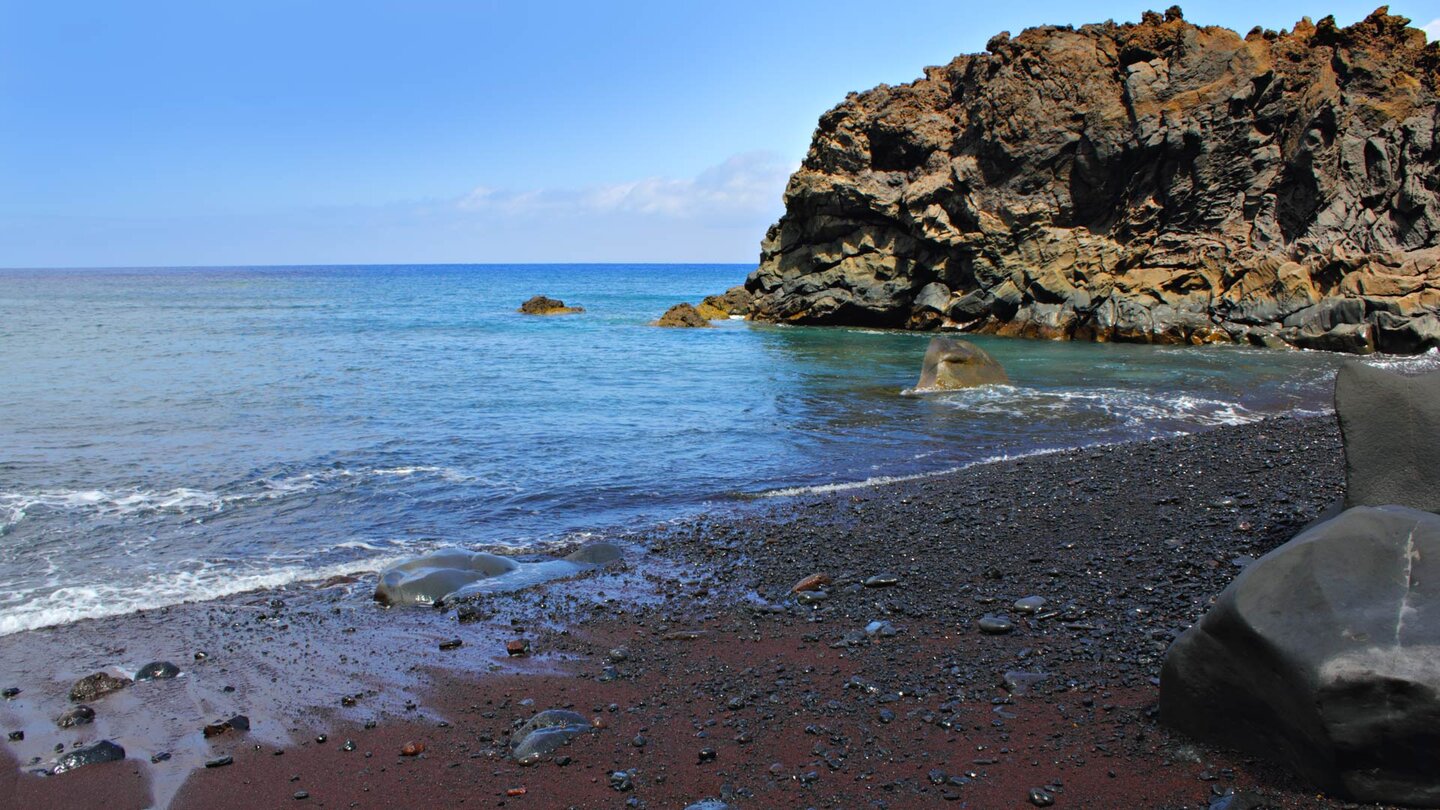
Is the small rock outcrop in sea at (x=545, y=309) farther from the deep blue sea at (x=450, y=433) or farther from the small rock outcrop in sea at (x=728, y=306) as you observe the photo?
the deep blue sea at (x=450, y=433)

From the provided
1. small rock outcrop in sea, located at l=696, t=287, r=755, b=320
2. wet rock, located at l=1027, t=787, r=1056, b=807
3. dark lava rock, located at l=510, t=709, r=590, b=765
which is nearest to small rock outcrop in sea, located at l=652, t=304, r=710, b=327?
small rock outcrop in sea, located at l=696, t=287, r=755, b=320

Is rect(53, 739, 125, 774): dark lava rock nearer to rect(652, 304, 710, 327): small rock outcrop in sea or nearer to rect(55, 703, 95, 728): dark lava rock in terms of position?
rect(55, 703, 95, 728): dark lava rock

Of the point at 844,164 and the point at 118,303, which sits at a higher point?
the point at 844,164

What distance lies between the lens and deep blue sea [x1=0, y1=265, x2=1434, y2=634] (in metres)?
12.2

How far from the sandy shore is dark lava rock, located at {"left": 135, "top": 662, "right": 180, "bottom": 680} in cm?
13

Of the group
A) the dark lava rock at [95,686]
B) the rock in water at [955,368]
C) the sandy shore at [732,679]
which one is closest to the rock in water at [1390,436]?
the sandy shore at [732,679]

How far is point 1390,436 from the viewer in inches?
315

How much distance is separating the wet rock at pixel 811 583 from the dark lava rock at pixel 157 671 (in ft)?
19.7

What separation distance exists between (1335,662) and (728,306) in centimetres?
5591

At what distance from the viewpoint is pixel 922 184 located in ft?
158

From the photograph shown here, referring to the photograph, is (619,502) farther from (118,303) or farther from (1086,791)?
(118,303)

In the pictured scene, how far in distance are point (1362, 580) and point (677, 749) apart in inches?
180

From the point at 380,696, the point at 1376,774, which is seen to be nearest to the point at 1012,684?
the point at 1376,774

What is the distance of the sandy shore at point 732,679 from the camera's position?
5938mm
